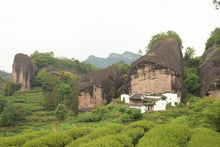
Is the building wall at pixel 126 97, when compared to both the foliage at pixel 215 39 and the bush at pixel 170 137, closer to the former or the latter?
the bush at pixel 170 137

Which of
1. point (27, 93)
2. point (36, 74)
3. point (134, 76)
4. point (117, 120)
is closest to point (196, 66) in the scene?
point (134, 76)

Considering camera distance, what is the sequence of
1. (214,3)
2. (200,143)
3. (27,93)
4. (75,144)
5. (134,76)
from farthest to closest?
(27,93), (134,76), (214,3), (75,144), (200,143)

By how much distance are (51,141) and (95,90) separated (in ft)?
87.4

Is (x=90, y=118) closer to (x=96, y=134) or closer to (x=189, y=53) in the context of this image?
(x=96, y=134)

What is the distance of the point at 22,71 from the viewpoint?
44.7 meters

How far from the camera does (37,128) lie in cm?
2531

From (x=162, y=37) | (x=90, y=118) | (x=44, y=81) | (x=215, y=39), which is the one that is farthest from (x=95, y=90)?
(x=215, y=39)

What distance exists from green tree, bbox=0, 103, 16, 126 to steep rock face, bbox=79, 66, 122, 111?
13.9 m

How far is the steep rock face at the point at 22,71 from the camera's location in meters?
44.2

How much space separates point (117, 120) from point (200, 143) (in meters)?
15.4

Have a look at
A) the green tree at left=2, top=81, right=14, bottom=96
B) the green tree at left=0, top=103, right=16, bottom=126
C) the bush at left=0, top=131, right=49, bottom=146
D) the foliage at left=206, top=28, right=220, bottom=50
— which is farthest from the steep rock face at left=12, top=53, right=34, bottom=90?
the foliage at left=206, top=28, right=220, bottom=50

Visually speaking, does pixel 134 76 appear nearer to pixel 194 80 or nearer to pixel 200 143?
pixel 194 80

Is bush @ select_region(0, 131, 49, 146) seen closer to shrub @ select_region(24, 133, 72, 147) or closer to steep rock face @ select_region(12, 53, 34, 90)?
shrub @ select_region(24, 133, 72, 147)

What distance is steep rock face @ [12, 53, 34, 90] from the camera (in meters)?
44.2
